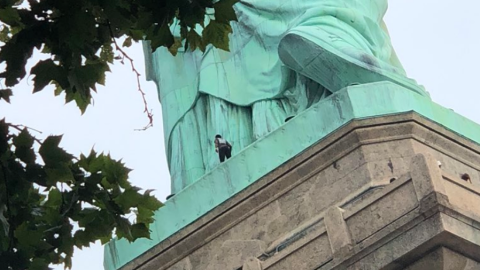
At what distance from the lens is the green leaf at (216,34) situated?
789cm

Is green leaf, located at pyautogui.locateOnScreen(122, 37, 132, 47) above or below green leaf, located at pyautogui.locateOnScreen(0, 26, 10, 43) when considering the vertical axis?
above

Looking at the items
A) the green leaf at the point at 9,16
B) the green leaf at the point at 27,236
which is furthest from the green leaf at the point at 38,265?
the green leaf at the point at 9,16

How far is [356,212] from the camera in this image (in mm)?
12359

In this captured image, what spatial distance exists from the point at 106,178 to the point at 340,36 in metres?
7.41

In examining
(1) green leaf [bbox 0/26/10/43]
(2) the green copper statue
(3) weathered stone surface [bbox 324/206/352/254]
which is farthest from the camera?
(2) the green copper statue

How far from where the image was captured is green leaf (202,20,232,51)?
7.89m

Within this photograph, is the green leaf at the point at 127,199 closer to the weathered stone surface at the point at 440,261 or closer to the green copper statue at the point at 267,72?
the weathered stone surface at the point at 440,261

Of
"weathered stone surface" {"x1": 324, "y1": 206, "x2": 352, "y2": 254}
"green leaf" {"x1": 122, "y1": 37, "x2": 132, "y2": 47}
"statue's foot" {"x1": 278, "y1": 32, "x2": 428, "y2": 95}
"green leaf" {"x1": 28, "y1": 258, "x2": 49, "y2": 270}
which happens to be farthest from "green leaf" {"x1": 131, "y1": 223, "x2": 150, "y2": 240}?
"statue's foot" {"x1": 278, "y1": 32, "x2": 428, "y2": 95}

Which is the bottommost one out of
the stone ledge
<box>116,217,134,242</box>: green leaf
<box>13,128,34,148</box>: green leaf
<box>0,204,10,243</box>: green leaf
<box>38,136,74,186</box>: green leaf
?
<box>0,204,10,243</box>: green leaf

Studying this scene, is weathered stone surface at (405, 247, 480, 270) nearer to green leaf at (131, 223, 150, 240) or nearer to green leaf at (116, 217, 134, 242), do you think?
green leaf at (131, 223, 150, 240)

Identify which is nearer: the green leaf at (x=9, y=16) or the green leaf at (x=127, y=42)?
the green leaf at (x=9, y=16)

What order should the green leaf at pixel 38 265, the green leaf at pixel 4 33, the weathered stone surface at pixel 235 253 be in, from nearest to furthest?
the green leaf at pixel 38 265
the green leaf at pixel 4 33
the weathered stone surface at pixel 235 253

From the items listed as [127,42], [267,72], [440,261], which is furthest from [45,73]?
[267,72]

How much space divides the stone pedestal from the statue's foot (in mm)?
837
